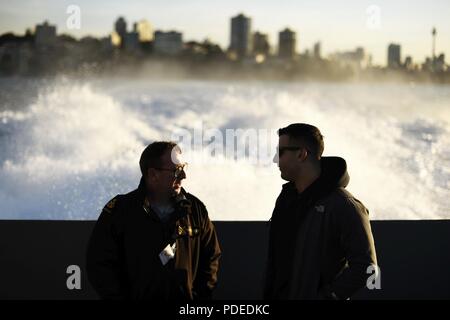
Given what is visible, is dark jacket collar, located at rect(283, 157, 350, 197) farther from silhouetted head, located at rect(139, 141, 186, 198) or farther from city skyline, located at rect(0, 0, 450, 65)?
city skyline, located at rect(0, 0, 450, 65)

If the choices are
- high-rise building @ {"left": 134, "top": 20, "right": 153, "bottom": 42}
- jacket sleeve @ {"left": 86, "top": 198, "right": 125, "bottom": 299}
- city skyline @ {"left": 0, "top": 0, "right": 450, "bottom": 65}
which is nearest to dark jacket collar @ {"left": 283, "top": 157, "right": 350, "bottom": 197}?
jacket sleeve @ {"left": 86, "top": 198, "right": 125, "bottom": 299}

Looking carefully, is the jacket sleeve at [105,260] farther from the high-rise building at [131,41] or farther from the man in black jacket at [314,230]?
the high-rise building at [131,41]

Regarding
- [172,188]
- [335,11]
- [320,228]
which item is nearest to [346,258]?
[320,228]

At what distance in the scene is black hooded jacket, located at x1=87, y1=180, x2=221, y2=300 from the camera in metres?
2.03

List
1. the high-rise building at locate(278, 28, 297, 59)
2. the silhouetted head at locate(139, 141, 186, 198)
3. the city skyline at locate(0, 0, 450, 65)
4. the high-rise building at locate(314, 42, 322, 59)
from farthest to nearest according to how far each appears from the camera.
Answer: the high-rise building at locate(314, 42, 322, 59) → the high-rise building at locate(278, 28, 297, 59) → the city skyline at locate(0, 0, 450, 65) → the silhouetted head at locate(139, 141, 186, 198)

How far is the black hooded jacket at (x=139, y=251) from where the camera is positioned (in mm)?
2033

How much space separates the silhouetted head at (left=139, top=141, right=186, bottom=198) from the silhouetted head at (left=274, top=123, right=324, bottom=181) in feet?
1.17

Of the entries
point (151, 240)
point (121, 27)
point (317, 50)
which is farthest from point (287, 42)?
point (151, 240)

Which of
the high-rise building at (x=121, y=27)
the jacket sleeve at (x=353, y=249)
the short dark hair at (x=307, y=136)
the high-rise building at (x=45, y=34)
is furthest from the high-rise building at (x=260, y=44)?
the jacket sleeve at (x=353, y=249)

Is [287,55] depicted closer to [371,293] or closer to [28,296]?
[371,293]

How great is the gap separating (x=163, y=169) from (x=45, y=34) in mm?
4651

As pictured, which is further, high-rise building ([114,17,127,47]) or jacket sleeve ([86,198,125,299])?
high-rise building ([114,17,127,47])

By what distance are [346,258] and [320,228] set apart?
13cm

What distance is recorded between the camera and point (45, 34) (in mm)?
6266
